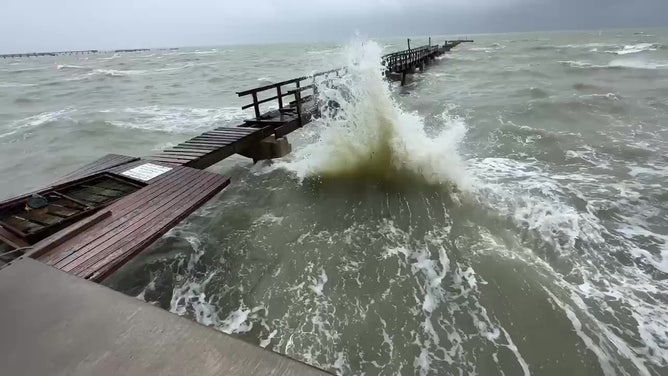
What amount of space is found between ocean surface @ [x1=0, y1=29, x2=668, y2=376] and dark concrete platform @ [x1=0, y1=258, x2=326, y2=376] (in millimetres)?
1934

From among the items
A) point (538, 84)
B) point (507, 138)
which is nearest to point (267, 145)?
point (507, 138)

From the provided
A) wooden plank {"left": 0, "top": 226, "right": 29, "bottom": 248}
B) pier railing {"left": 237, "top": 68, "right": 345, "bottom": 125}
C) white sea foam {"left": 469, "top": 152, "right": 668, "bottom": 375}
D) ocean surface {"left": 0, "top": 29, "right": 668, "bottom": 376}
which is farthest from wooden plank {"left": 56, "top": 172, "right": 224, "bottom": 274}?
white sea foam {"left": 469, "top": 152, "right": 668, "bottom": 375}

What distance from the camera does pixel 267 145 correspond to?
955 cm

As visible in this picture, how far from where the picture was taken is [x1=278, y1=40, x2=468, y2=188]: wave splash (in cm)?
836

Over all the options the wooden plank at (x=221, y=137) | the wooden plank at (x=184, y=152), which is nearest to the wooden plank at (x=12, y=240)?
the wooden plank at (x=184, y=152)

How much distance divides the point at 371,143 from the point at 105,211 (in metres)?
6.09

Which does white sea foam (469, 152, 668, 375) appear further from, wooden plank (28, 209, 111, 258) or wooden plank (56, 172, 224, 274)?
wooden plank (28, 209, 111, 258)

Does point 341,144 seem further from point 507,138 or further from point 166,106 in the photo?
point 166,106

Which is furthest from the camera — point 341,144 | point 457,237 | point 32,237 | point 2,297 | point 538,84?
point 538,84

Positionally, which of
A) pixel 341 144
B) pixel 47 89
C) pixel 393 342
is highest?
pixel 47 89

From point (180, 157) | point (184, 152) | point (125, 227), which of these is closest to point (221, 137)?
point (184, 152)

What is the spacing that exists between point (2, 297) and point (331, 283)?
3515 mm

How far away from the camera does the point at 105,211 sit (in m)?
5.13

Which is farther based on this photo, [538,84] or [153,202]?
[538,84]
